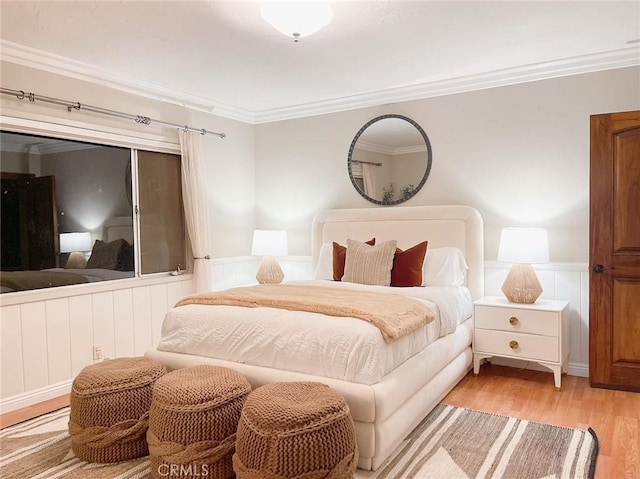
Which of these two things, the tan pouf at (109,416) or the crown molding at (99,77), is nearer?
the tan pouf at (109,416)

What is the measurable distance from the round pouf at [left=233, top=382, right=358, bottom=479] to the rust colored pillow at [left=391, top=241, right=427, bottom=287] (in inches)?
70.8

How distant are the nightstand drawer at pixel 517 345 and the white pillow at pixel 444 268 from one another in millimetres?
468

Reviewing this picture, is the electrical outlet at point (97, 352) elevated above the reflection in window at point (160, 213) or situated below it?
below

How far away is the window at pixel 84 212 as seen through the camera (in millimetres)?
3346

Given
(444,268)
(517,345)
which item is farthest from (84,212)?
(517,345)

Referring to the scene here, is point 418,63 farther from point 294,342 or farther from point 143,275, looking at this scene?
point 143,275

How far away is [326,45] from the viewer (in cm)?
332

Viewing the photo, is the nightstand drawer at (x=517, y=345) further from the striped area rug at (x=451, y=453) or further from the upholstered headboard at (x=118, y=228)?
the upholstered headboard at (x=118, y=228)

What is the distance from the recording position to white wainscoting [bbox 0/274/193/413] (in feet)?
10.7

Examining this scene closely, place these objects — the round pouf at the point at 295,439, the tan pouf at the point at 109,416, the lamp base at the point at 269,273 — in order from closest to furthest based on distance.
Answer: the round pouf at the point at 295,439 → the tan pouf at the point at 109,416 → the lamp base at the point at 269,273

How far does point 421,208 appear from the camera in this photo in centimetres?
437

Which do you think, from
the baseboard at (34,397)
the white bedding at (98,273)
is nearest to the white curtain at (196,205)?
the white bedding at (98,273)

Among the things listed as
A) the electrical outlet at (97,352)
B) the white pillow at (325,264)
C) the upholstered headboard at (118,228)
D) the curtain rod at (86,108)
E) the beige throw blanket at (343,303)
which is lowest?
the electrical outlet at (97,352)

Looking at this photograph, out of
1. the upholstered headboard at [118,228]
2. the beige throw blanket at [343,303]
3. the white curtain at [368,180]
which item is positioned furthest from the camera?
the white curtain at [368,180]
